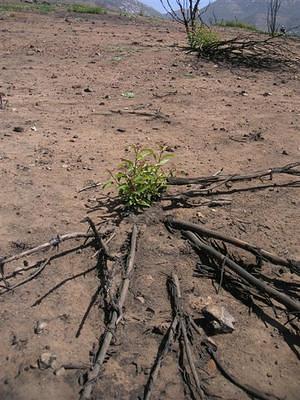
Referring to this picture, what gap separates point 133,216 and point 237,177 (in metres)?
0.75

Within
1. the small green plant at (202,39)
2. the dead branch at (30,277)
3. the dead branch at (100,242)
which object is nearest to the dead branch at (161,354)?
the dead branch at (100,242)

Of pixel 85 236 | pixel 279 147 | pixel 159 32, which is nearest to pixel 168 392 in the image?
pixel 85 236

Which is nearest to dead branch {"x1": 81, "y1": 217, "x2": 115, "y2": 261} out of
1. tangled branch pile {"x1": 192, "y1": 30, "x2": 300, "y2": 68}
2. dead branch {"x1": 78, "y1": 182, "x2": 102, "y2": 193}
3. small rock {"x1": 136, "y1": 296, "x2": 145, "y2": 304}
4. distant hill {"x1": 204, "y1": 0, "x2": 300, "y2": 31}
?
small rock {"x1": 136, "y1": 296, "x2": 145, "y2": 304}

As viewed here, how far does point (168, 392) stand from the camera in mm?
1573

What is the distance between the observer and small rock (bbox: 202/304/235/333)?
5.88 feet

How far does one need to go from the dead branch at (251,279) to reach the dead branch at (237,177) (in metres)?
0.54

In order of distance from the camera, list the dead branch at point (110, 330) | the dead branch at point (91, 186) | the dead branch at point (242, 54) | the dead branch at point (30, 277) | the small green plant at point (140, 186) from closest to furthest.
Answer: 1. the dead branch at point (110, 330)
2. the dead branch at point (30, 277)
3. the small green plant at point (140, 186)
4. the dead branch at point (91, 186)
5. the dead branch at point (242, 54)

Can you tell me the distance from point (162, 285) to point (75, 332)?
44cm

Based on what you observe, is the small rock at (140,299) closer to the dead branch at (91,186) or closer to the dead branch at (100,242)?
the dead branch at (100,242)

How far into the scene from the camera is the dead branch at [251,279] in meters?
1.87

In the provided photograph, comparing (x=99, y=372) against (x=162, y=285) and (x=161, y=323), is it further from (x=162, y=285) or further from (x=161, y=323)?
(x=162, y=285)

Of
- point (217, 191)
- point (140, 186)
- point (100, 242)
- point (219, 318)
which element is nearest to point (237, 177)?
point (217, 191)

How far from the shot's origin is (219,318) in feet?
5.94

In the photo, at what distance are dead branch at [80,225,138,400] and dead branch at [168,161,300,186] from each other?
0.60m
